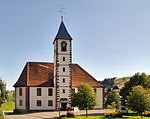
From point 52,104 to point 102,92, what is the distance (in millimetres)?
11497

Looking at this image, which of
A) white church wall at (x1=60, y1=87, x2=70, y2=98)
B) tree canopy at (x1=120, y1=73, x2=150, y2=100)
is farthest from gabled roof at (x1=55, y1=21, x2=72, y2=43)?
tree canopy at (x1=120, y1=73, x2=150, y2=100)

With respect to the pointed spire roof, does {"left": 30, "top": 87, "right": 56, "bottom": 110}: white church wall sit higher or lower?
lower

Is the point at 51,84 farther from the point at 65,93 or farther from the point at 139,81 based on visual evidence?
the point at 139,81

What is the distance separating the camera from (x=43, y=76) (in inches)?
2650

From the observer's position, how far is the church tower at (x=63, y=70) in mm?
65938

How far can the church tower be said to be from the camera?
216 ft

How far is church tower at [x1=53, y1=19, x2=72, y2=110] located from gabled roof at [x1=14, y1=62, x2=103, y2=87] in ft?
5.96

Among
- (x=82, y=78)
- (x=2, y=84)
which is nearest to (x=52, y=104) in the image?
(x=82, y=78)

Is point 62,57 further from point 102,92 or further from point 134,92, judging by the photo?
point 134,92

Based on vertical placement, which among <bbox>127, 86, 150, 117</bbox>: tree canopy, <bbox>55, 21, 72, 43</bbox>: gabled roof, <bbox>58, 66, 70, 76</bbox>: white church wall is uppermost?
<bbox>55, 21, 72, 43</bbox>: gabled roof

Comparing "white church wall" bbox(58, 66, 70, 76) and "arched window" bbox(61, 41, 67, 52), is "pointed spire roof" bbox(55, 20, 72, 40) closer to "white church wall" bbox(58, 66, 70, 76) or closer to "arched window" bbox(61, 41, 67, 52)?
"arched window" bbox(61, 41, 67, 52)

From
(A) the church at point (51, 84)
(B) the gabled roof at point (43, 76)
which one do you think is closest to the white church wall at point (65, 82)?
(A) the church at point (51, 84)

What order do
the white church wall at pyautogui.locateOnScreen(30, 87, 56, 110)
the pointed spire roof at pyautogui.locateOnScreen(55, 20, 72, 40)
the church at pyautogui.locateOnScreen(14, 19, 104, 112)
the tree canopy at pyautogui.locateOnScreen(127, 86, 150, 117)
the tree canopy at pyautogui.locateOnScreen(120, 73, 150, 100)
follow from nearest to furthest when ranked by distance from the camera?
the tree canopy at pyautogui.locateOnScreen(127, 86, 150, 117), the tree canopy at pyautogui.locateOnScreen(120, 73, 150, 100), the white church wall at pyautogui.locateOnScreen(30, 87, 56, 110), the church at pyautogui.locateOnScreen(14, 19, 104, 112), the pointed spire roof at pyautogui.locateOnScreen(55, 20, 72, 40)

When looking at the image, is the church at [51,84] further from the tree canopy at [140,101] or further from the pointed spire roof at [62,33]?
the tree canopy at [140,101]
